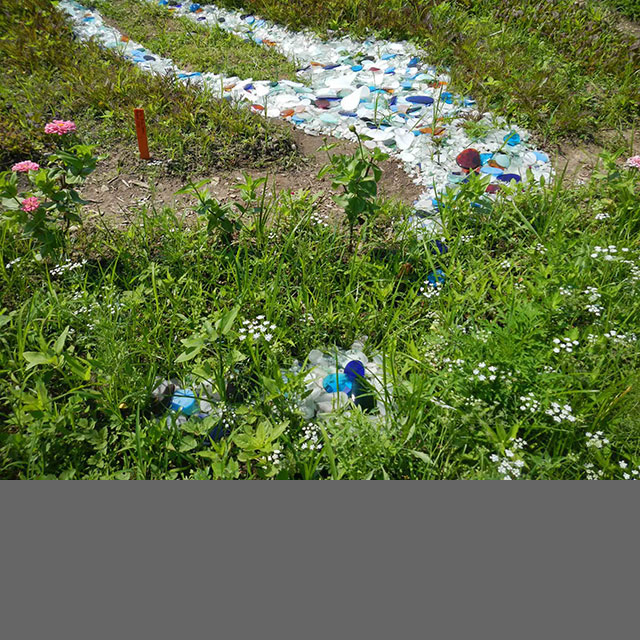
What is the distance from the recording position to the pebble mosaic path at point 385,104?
11.7 ft

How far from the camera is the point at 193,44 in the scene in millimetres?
5422

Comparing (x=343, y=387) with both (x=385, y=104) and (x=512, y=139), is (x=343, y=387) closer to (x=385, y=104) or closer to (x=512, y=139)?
(x=512, y=139)

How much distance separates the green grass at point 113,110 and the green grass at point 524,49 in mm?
1834

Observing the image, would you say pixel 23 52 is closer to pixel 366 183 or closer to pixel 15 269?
pixel 15 269

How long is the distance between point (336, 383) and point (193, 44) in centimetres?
464

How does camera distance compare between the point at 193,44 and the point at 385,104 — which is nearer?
the point at 385,104

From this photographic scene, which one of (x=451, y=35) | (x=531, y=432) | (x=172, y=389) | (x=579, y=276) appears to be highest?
(x=451, y=35)

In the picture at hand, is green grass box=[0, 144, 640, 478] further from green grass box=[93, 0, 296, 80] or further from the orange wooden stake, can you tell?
green grass box=[93, 0, 296, 80]

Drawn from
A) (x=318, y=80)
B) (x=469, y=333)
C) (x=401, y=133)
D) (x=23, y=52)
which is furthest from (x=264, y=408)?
(x=23, y=52)

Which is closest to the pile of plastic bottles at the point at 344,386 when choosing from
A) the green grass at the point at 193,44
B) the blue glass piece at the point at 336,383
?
the blue glass piece at the point at 336,383

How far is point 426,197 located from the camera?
3334 mm

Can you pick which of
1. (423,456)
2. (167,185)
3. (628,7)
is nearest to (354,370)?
(423,456)

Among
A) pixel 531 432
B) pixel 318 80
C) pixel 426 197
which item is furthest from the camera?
pixel 318 80

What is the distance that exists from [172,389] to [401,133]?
2604 millimetres
